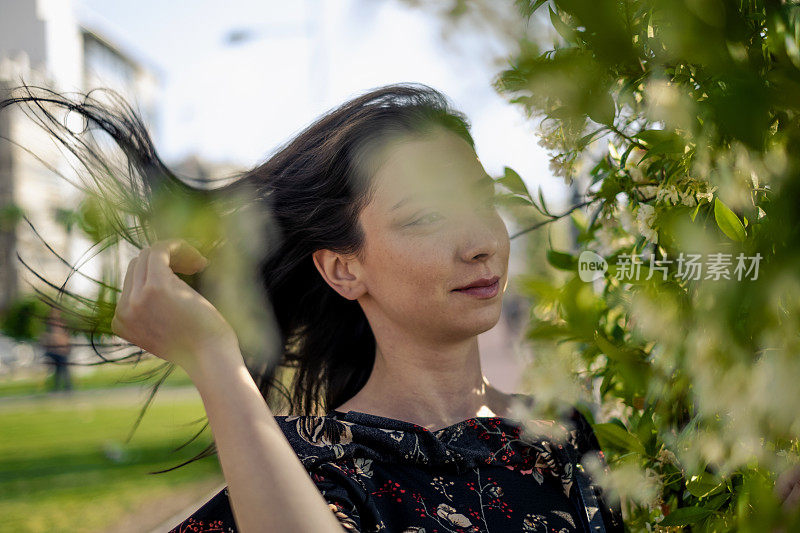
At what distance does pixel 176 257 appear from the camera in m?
1.37

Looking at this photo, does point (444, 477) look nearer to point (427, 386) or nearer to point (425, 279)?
point (427, 386)

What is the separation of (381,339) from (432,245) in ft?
1.17

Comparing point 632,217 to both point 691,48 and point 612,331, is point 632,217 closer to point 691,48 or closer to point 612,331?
point 612,331

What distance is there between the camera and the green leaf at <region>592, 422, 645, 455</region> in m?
1.08

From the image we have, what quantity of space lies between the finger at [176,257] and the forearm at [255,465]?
0.24 meters

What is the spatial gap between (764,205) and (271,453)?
0.74m

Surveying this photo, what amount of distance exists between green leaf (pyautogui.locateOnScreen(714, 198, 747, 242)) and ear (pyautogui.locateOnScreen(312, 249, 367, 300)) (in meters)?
1.04

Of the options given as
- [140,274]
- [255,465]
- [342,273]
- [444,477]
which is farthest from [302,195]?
[255,465]

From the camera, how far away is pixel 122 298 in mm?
1200

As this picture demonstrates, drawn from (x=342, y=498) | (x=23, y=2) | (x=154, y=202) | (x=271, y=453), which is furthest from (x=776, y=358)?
(x=23, y=2)

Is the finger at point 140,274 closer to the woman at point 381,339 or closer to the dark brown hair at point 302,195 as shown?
the woman at point 381,339

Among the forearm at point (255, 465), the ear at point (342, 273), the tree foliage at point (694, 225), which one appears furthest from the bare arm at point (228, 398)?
the ear at point (342, 273)

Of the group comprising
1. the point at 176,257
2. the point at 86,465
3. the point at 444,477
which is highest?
the point at 176,257

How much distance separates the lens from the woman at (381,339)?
111 centimetres
